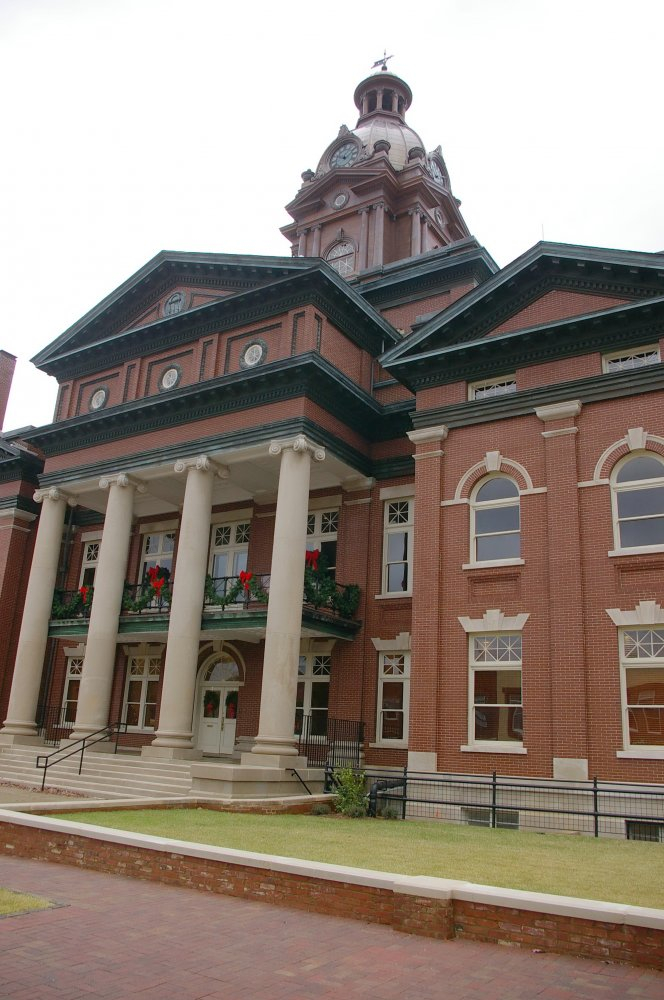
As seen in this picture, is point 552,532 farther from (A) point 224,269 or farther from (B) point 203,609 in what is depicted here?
(A) point 224,269

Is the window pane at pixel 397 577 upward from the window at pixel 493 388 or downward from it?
downward

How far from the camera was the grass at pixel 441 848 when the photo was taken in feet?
31.3

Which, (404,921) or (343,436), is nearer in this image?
(404,921)

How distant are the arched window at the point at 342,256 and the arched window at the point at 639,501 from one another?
2249 centimetres

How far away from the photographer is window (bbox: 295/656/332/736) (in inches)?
960

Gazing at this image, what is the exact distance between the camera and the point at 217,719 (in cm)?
2681

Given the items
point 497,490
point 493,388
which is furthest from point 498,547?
point 493,388

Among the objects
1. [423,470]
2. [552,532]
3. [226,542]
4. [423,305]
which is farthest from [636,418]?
[226,542]

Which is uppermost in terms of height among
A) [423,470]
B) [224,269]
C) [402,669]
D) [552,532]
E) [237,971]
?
[224,269]

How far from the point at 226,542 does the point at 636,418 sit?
1462cm

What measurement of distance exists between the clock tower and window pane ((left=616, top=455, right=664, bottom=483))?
20.7m

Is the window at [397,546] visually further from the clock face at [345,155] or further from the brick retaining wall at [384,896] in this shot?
the clock face at [345,155]

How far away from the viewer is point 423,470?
21.9 metres

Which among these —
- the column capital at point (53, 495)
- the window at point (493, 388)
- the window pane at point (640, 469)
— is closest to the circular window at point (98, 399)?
the column capital at point (53, 495)
